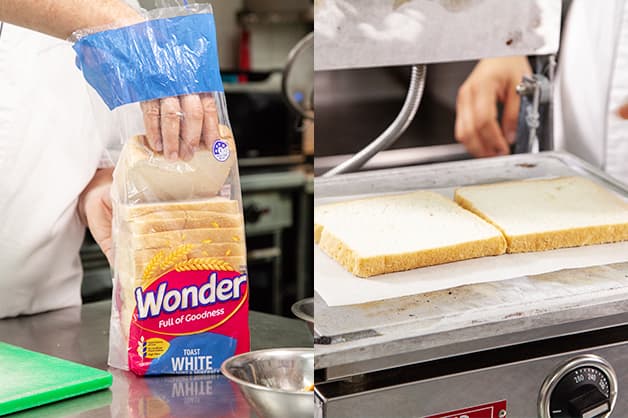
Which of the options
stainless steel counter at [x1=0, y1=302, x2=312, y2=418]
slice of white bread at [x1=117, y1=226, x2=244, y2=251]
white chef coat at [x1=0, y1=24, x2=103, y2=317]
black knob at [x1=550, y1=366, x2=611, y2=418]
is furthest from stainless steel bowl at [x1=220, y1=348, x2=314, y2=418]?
white chef coat at [x1=0, y1=24, x2=103, y2=317]

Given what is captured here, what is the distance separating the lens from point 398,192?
1.26m

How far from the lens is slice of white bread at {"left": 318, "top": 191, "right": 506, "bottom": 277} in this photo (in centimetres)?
98

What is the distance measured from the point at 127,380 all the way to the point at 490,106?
0.91 m

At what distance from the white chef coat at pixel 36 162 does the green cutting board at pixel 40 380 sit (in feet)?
1.15

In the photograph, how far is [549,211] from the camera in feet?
3.80

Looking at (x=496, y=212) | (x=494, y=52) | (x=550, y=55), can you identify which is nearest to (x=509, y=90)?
(x=550, y=55)

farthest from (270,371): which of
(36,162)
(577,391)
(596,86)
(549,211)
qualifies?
(596,86)

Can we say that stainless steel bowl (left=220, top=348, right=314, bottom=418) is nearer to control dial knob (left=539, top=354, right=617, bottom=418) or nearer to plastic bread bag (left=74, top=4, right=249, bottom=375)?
plastic bread bag (left=74, top=4, right=249, bottom=375)

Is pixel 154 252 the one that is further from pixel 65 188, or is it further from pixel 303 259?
pixel 303 259

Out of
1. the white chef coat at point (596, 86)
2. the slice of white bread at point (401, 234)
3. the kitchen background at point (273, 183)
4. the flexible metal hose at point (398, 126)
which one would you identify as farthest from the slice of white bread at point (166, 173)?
the kitchen background at point (273, 183)

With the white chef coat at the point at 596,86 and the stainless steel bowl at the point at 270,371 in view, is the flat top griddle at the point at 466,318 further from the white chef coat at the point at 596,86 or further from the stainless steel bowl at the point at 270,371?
the white chef coat at the point at 596,86

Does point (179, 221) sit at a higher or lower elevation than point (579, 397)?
higher

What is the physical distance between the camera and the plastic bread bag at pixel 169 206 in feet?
3.24

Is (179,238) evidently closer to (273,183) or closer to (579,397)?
(579,397)
